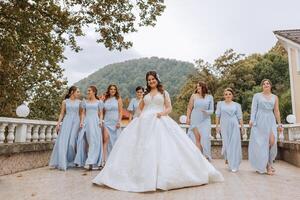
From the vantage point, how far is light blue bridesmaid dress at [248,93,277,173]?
7.30 m

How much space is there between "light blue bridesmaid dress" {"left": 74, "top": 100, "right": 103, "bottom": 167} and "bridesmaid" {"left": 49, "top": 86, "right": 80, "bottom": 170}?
0.20m

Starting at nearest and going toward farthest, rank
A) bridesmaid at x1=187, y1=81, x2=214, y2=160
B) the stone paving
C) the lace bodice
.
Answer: the stone paving
the lace bodice
bridesmaid at x1=187, y1=81, x2=214, y2=160

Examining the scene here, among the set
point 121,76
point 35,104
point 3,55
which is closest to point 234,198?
point 3,55

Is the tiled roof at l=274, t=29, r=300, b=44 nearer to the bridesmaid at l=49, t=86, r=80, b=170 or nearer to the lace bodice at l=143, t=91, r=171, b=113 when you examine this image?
the bridesmaid at l=49, t=86, r=80, b=170

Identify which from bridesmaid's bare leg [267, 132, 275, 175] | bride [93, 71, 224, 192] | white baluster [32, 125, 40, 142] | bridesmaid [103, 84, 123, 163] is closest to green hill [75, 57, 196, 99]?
white baluster [32, 125, 40, 142]

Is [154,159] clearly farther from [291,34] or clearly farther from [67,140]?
[291,34]

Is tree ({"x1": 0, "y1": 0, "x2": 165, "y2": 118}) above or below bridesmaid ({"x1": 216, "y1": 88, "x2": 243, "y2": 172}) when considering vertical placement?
above

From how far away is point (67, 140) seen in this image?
319 inches

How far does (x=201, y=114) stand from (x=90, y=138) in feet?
9.60

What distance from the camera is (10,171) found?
7.03m

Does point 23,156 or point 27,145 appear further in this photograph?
A: point 23,156

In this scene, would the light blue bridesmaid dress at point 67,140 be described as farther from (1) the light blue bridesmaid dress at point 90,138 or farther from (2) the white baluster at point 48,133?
(2) the white baluster at point 48,133

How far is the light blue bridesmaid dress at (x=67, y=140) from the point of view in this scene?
790cm

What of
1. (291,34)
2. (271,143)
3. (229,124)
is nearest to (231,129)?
(229,124)
